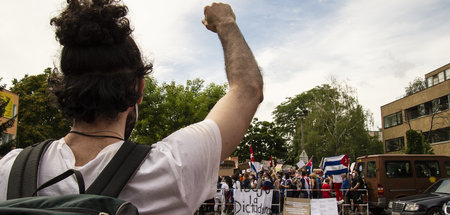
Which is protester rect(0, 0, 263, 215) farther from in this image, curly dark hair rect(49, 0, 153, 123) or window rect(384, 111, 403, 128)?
window rect(384, 111, 403, 128)

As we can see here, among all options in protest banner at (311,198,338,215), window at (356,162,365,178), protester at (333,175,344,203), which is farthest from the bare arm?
window at (356,162,365,178)

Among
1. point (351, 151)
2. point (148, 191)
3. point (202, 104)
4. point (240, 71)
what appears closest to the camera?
point (148, 191)

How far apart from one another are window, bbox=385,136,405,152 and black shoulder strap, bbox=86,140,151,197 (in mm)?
51798

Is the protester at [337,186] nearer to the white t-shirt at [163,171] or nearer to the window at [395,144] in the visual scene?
the white t-shirt at [163,171]

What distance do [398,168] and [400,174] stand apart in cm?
26

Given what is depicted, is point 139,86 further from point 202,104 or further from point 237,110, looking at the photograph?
point 202,104

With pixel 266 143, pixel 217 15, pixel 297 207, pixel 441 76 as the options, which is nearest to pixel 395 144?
pixel 441 76

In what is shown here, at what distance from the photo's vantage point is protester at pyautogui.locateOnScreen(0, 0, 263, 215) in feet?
3.88

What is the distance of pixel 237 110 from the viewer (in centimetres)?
133

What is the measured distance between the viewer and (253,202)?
43.7ft

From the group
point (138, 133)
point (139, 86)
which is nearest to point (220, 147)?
point (139, 86)

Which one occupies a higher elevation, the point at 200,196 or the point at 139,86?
the point at 139,86

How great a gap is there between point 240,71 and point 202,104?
1419 inches

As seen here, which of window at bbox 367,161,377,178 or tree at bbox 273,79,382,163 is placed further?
tree at bbox 273,79,382,163
